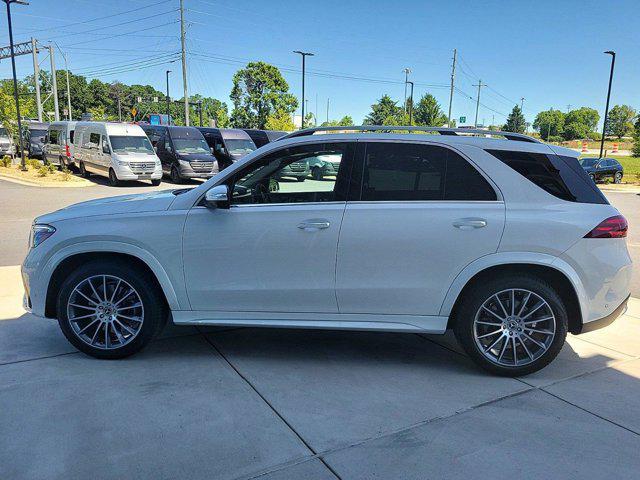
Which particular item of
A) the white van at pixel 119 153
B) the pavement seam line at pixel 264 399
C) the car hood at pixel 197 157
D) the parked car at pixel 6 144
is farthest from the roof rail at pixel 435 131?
the parked car at pixel 6 144

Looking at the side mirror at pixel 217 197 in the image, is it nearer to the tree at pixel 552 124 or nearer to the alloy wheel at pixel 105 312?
the alloy wheel at pixel 105 312

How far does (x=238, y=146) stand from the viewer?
77.2ft

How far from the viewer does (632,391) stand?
361cm

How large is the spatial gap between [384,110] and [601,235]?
88.4 m

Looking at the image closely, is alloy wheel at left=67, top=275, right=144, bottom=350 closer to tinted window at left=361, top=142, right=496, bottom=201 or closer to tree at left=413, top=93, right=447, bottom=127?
tinted window at left=361, top=142, right=496, bottom=201

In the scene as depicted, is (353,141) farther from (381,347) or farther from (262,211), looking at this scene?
(381,347)

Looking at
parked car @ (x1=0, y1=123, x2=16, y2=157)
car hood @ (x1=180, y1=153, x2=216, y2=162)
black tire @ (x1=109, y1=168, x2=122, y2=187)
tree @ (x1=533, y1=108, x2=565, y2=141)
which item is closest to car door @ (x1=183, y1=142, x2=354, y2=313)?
black tire @ (x1=109, y1=168, x2=122, y2=187)

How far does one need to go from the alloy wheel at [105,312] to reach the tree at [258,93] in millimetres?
77849

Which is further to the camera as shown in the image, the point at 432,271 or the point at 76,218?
the point at 76,218

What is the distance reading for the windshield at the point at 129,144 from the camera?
Result: 19159 mm

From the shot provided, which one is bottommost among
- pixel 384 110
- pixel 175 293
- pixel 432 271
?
pixel 175 293

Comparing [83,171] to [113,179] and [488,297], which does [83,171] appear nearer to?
[113,179]

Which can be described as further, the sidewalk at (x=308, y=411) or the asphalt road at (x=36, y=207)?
the asphalt road at (x=36, y=207)

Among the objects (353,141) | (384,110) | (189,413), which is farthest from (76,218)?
(384,110)
